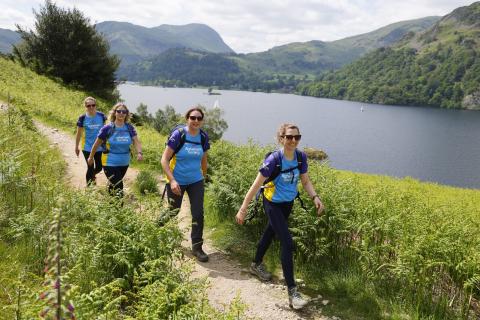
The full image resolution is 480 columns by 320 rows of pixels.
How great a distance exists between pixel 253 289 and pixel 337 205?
7.56 feet

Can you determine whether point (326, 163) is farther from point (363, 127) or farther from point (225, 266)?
point (363, 127)

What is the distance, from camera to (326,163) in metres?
10.7

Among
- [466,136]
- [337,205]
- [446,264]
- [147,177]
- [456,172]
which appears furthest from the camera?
[466,136]

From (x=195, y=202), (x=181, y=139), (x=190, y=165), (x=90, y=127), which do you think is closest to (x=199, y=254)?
(x=195, y=202)

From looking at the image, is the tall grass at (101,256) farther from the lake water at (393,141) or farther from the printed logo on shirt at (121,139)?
the lake water at (393,141)

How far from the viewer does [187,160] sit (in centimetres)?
769

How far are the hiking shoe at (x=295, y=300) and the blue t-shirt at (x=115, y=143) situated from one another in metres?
4.79

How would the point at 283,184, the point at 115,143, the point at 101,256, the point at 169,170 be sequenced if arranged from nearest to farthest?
the point at 101,256 → the point at 283,184 → the point at 169,170 → the point at 115,143

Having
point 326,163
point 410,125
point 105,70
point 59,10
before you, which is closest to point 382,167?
point 105,70

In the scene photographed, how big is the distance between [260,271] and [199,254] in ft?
4.46

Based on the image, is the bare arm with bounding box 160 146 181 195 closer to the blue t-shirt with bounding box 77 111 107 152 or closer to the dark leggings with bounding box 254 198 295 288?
the dark leggings with bounding box 254 198 295 288

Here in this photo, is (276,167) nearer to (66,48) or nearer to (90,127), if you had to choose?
(90,127)

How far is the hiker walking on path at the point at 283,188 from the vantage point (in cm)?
647

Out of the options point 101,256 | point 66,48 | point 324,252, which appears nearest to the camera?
point 101,256
